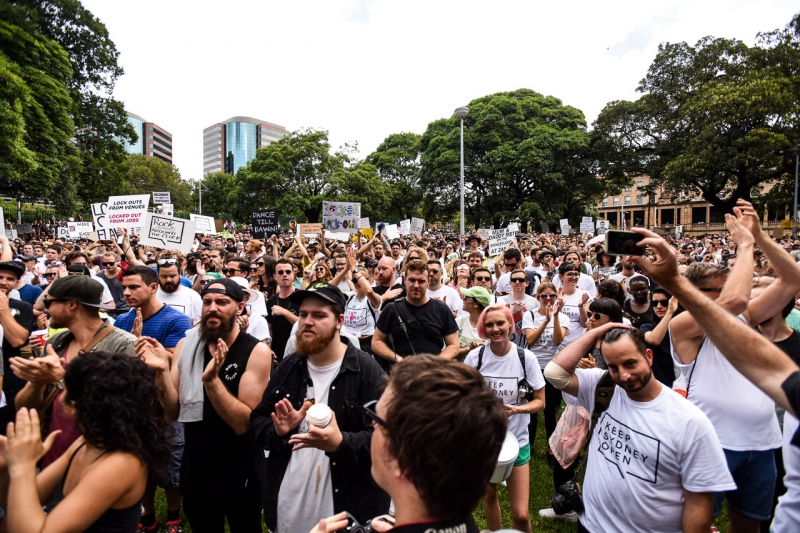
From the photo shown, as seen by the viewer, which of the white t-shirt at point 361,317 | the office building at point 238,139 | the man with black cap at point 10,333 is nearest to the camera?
the man with black cap at point 10,333

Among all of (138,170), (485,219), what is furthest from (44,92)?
(138,170)

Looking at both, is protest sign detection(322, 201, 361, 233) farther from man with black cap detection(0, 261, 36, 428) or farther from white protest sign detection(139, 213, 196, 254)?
man with black cap detection(0, 261, 36, 428)

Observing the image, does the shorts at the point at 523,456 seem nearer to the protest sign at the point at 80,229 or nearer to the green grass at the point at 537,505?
the green grass at the point at 537,505

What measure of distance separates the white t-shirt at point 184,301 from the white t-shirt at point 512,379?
3408 millimetres

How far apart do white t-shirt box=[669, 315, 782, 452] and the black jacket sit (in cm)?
211

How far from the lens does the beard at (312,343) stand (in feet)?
8.86

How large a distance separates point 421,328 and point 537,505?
1.93m

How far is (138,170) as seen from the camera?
67562 mm

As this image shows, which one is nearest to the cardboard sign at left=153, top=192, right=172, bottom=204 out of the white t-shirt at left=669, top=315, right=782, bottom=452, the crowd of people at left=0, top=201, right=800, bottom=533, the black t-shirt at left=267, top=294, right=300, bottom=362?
the black t-shirt at left=267, top=294, right=300, bottom=362

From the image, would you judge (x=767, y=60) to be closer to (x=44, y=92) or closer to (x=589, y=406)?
(x=589, y=406)

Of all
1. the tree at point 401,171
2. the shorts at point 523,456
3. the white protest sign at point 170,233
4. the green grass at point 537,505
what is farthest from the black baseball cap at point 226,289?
the tree at point 401,171

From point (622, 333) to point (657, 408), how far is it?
41 cm

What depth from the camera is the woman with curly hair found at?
1968mm

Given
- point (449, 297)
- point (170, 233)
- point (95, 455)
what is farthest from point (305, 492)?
point (170, 233)
